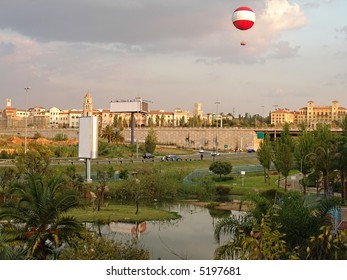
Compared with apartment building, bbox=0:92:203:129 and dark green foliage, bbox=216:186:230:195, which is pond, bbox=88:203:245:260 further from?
apartment building, bbox=0:92:203:129

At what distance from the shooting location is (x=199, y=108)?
114938mm

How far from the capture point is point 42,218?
28.0ft

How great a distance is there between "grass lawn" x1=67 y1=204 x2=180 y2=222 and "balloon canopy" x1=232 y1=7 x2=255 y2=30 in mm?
7684

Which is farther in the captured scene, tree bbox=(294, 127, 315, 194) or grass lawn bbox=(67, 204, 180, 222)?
tree bbox=(294, 127, 315, 194)

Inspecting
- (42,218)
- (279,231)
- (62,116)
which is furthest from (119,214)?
(62,116)

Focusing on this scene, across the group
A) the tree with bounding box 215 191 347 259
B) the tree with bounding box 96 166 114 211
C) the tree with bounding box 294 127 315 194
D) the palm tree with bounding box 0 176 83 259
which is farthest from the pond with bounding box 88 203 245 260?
the tree with bounding box 294 127 315 194

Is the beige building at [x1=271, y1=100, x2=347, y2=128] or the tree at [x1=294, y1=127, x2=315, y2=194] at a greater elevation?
the beige building at [x1=271, y1=100, x2=347, y2=128]

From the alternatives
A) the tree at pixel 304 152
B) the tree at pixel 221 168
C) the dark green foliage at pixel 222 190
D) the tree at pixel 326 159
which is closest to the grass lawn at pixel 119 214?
the dark green foliage at pixel 222 190

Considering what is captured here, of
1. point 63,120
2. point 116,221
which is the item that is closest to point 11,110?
point 63,120

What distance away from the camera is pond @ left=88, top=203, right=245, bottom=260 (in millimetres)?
12186

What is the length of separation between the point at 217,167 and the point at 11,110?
9348 cm

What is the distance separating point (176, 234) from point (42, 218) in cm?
720

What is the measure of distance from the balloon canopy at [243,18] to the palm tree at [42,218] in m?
7.74
